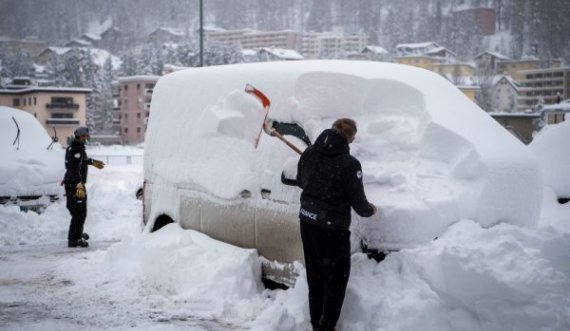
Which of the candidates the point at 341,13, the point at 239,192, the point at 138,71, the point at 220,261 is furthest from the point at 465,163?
the point at 341,13

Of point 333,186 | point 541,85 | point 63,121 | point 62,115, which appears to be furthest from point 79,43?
point 333,186

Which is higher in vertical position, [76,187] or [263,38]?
[263,38]

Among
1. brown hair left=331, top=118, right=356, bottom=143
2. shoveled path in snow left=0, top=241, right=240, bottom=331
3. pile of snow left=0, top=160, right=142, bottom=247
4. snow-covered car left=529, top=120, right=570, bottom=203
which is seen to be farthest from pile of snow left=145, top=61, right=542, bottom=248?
pile of snow left=0, top=160, right=142, bottom=247

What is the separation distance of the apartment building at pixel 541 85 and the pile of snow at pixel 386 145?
102663mm

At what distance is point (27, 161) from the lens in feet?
36.4

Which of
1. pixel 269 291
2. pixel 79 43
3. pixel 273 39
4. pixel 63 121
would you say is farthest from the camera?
pixel 273 39

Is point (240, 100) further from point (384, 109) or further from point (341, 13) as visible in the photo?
point (341, 13)

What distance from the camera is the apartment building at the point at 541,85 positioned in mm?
104938

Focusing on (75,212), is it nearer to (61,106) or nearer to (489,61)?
(61,106)

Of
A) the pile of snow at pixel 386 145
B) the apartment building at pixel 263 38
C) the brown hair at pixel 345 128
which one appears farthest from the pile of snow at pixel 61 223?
the apartment building at pixel 263 38

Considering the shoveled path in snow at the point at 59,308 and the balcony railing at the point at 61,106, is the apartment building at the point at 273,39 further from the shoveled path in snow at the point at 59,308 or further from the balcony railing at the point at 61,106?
the shoveled path in snow at the point at 59,308

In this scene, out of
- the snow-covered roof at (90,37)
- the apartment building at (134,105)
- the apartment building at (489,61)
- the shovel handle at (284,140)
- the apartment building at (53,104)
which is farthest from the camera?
the snow-covered roof at (90,37)

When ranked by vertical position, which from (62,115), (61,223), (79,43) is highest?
(79,43)

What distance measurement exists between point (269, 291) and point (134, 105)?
283 feet
